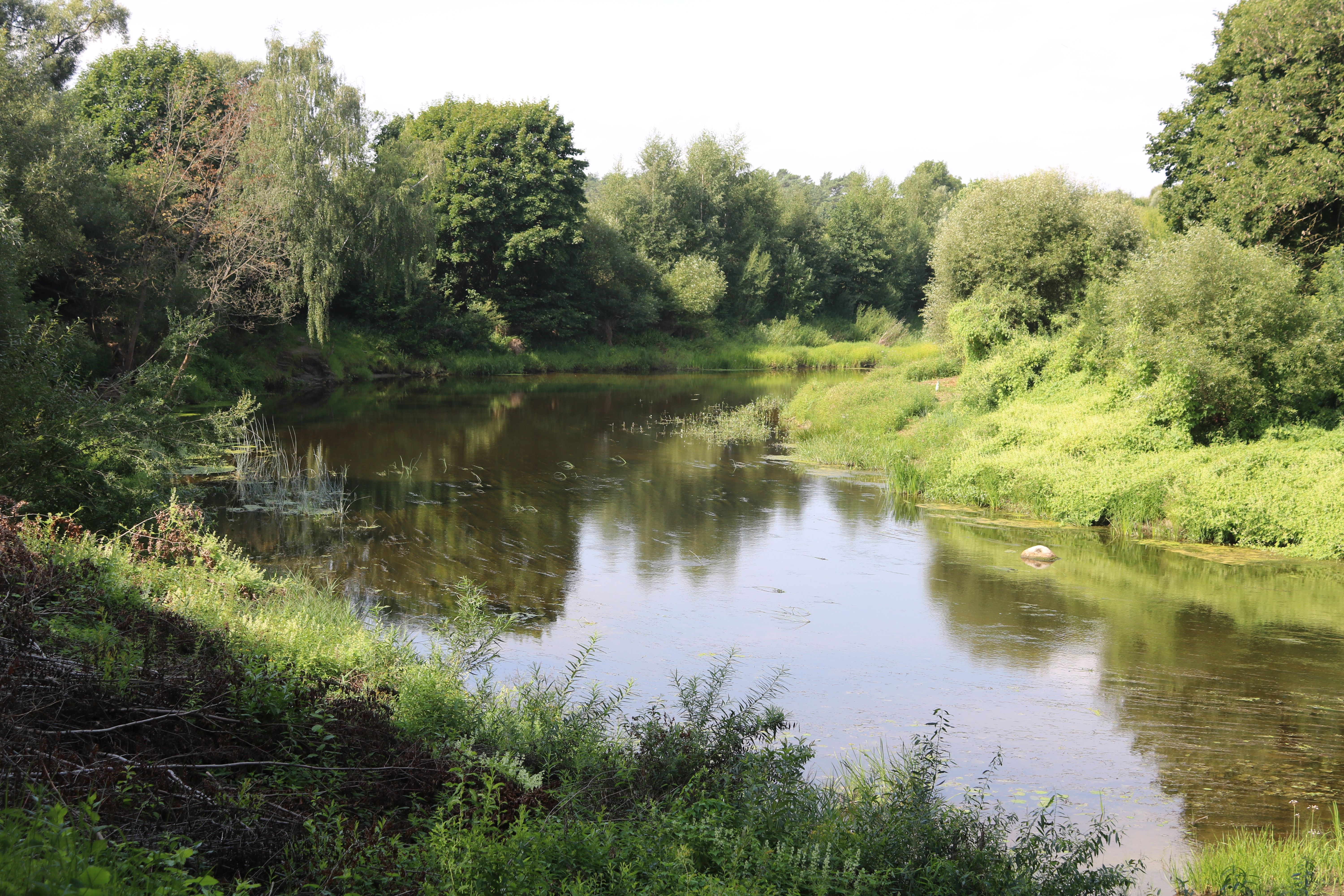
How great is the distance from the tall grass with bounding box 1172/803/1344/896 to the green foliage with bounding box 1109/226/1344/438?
1146 cm

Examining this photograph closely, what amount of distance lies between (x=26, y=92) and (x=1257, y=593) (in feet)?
85.7

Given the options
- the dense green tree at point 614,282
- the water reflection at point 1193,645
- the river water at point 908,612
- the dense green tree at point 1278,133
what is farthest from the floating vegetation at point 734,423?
the dense green tree at point 614,282

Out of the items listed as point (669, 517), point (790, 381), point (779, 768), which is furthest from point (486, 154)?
point (779, 768)

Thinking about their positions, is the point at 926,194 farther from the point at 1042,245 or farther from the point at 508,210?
the point at 1042,245

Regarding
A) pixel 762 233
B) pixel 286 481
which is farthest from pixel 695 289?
pixel 286 481

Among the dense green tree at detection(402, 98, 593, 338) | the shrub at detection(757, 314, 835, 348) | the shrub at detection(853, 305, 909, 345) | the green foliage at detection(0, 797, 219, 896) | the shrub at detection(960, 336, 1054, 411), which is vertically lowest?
the green foliage at detection(0, 797, 219, 896)

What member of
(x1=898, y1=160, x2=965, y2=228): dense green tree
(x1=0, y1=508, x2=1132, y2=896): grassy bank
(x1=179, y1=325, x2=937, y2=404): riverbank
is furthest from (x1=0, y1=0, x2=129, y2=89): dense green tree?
(x1=898, y1=160, x2=965, y2=228): dense green tree

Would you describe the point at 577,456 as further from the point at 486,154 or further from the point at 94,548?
the point at 486,154

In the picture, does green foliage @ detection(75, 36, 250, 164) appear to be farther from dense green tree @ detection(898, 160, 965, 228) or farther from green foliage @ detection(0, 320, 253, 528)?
dense green tree @ detection(898, 160, 965, 228)

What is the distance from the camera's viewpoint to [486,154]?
4969cm

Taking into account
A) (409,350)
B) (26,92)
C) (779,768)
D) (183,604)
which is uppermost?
(26,92)

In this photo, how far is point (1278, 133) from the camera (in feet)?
62.2

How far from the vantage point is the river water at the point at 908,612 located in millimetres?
7871

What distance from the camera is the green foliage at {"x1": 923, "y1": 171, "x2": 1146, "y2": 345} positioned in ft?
87.0
